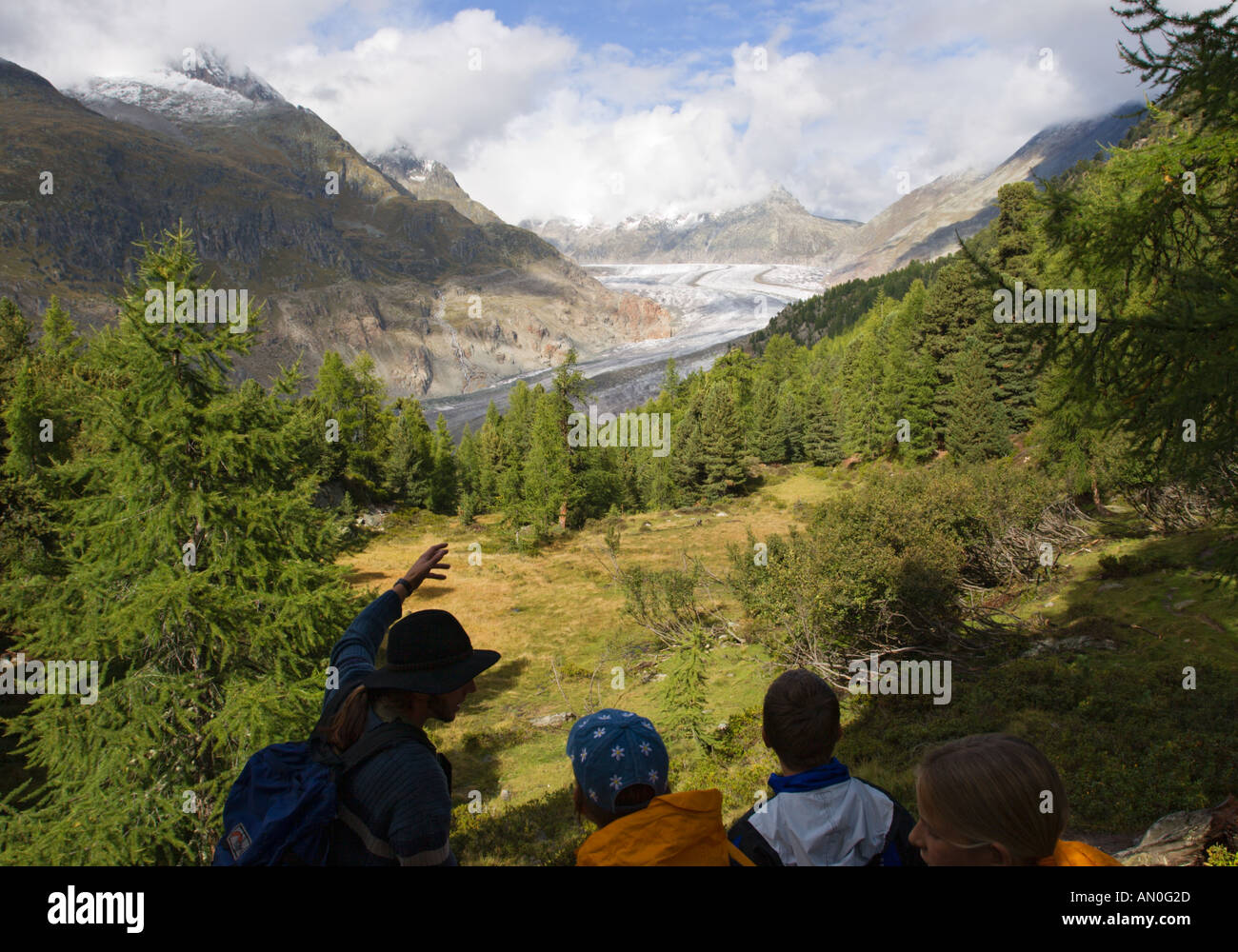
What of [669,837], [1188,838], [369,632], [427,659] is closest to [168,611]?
[369,632]

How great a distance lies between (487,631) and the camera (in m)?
27.8

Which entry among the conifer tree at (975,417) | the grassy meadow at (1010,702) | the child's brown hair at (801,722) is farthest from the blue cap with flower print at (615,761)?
the conifer tree at (975,417)

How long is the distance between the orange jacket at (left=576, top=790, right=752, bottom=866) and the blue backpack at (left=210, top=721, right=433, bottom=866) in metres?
1.05

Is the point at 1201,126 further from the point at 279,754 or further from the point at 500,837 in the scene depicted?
the point at 500,837

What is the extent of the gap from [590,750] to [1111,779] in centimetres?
909

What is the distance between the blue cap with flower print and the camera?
279 centimetres

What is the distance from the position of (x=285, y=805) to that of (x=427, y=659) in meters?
0.80

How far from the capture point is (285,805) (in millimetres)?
2598

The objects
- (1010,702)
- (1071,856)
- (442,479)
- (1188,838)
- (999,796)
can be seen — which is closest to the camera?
(999,796)

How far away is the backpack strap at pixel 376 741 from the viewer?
110 inches

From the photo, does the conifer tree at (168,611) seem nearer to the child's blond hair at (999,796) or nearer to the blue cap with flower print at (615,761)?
the blue cap with flower print at (615,761)

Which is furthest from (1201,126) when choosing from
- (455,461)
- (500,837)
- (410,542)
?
(455,461)

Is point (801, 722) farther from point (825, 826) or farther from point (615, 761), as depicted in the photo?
point (615, 761)

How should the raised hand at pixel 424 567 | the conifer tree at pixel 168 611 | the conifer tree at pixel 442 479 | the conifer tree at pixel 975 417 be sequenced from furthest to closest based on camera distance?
the conifer tree at pixel 442 479, the conifer tree at pixel 975 417, the conifer tree at pixel 168 611, the raised hand at pixel 424 567
